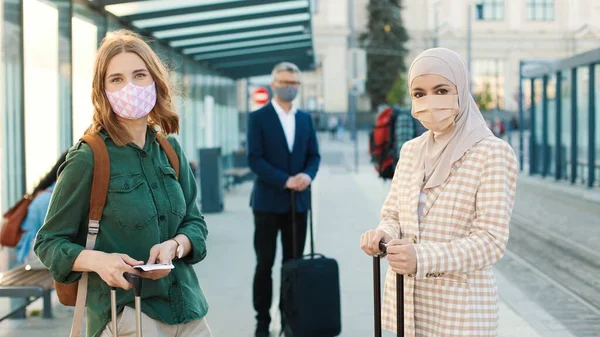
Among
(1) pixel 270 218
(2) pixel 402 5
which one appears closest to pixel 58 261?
(1) pixel 270 218

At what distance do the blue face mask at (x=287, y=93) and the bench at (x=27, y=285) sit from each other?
2.09 m

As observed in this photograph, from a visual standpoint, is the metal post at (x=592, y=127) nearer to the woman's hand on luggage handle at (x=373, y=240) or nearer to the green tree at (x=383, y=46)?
the woman's hand on luggage handle at (x=373, y=240)

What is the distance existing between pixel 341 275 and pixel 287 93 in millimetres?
3210

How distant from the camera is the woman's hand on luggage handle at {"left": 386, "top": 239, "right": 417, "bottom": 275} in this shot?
2.88 metres

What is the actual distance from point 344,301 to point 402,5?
2940 inches

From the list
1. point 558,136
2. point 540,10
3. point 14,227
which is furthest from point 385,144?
point 540,10

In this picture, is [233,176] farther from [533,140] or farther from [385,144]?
[385,144]

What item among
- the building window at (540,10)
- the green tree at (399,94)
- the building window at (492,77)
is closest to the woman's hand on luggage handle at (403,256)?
the building window at (540,10)

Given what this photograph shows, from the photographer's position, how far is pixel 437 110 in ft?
10.1

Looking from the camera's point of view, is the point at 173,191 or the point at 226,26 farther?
the point at 226,26

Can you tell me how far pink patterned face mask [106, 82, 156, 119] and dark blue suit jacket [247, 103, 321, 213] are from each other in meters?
3.09

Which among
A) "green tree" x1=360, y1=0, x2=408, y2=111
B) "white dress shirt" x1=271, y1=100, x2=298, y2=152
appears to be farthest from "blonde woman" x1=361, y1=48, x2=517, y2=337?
"green tree" x1=360, y1=0, x2=408, y2=111

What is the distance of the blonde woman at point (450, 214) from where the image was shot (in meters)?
2.95

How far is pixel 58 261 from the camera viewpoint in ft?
9.45
